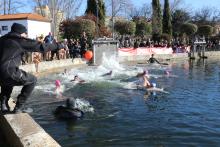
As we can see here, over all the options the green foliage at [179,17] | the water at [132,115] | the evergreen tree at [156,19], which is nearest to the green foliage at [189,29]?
the evergreen tree at [156,19]

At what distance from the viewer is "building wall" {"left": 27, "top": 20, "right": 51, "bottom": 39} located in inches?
1788

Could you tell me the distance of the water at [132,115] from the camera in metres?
10.5

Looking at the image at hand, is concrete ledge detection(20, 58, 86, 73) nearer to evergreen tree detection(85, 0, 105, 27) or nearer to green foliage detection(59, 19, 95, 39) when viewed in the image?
green foliage detection(59, 19, 95, 39)

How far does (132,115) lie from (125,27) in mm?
35110

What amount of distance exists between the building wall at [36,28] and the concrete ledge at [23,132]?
37.1 m

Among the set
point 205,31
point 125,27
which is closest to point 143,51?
point 125,27

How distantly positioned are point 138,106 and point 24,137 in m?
9.09

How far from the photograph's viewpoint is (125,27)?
157 ft

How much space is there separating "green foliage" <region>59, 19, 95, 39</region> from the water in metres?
14.1

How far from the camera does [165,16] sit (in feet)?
200

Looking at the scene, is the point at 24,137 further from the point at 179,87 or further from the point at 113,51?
the point at 113,51

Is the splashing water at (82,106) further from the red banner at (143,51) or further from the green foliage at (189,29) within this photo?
the green foliage at (189,29)

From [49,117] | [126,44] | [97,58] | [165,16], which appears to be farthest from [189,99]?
[165,16]

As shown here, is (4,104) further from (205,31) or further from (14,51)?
(205,31)
